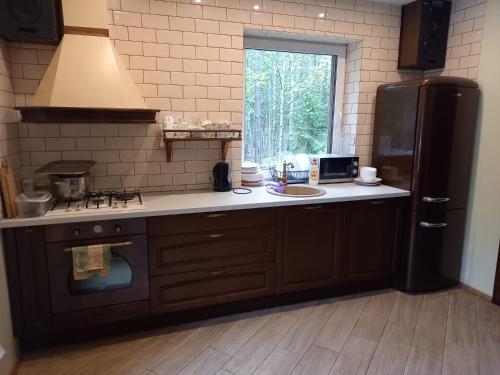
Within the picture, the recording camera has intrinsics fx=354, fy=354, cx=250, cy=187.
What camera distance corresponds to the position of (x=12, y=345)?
6.63ft

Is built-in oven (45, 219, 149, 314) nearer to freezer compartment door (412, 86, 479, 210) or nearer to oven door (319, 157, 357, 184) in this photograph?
oven door (319, 157, 357, 184)

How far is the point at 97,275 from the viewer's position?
2.15 meters

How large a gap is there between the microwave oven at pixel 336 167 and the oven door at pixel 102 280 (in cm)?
162

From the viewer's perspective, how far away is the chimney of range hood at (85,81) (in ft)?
6.82

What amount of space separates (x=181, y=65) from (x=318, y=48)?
52.6 inches

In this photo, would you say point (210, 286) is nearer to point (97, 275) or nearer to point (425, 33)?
point (97, 275)

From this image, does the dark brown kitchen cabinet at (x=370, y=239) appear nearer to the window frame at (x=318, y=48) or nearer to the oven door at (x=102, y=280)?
the window frame at (x=318, y=48)

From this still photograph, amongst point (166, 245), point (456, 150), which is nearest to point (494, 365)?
point (456, 150)

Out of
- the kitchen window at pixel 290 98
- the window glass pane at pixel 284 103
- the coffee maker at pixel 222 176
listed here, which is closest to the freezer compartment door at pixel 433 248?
the kitchen window at pixel 290 98

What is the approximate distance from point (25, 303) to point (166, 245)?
0.86m

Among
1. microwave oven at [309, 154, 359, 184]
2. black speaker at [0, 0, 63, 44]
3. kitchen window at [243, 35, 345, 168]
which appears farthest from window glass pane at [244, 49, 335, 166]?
black speaker at [0, 0, 63, 44]

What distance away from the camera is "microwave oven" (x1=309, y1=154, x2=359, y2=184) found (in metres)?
3.08

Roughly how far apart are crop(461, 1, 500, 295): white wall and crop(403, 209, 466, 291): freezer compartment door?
0.12m

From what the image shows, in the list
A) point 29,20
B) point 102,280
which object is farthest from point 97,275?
point 29,20
